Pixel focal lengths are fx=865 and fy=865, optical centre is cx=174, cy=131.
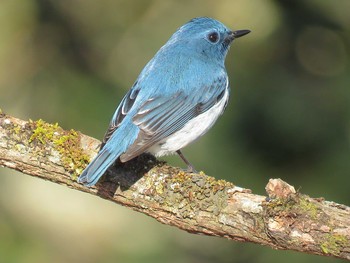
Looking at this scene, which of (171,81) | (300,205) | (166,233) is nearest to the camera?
(300,205)

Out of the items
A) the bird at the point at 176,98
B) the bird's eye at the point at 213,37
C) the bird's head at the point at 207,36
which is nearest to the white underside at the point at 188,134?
the bird at the point at 176,98

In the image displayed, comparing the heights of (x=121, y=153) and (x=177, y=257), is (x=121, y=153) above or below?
above

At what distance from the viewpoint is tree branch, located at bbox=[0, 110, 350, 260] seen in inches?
192

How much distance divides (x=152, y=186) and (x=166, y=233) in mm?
1426

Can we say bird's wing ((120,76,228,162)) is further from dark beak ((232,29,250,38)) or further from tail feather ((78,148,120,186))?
dark beak ((232,29,250,38))

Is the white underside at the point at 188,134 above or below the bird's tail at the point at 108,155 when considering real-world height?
above

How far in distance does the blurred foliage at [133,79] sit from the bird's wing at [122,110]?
1.33 feet

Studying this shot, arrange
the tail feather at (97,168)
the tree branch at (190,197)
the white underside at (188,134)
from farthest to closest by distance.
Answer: the white underside at (188,134) → the tail feather at (97,168) → the tree branch at (190,197)

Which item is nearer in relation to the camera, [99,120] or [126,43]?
[99,120]

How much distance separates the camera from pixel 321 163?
641 cm

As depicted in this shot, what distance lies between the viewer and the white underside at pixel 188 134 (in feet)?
20.0

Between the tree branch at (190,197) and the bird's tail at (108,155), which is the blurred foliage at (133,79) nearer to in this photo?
the bird's tail at (108,155)

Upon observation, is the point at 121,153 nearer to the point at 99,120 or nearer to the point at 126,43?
the point at 99,120

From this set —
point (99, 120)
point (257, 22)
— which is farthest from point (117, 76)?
point (257, 22)
